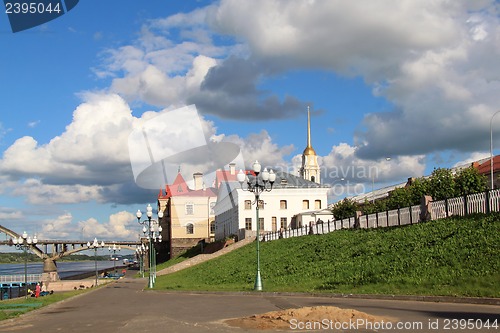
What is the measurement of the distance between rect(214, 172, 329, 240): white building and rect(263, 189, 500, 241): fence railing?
26294 mm

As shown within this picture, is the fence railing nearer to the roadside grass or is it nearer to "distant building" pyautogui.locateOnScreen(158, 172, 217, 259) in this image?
the roadside grass

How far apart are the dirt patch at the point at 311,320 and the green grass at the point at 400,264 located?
6387 millimetres

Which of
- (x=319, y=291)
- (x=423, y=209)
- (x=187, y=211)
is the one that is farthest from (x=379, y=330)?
(x=187, y=211)

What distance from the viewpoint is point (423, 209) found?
3538 centimetres

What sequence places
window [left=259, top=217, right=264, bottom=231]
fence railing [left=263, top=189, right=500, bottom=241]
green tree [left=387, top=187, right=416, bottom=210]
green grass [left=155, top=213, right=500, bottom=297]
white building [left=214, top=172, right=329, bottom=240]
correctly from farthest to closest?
1. white building [left=214, top=172, right=329, bottom=240]
2. window [left=259, top=217, right=264, bottom=231]
3. green tree [left=387, top=187, right=416, bottom=210]
4. fence railing [left=263, top=189, right=500, bottom=241]
5. green grass [left=155, top=213, right=500, bottom=297]

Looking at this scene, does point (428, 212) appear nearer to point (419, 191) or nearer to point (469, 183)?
point (469, 183)

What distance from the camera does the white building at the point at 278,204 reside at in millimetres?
78000

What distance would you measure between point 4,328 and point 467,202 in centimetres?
2389

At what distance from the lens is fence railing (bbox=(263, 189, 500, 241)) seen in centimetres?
2928

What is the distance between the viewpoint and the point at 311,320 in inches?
516

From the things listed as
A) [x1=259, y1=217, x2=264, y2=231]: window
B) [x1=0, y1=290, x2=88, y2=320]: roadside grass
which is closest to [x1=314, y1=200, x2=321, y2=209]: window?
[x1=259, y1=217, x2=264, y2=231]: window

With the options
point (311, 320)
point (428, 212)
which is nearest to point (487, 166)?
point (428, 212)

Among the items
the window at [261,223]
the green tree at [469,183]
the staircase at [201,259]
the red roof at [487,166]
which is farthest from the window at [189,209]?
the green tree at [469,183]

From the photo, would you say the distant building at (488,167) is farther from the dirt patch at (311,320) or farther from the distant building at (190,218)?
the dirt patch at (311,320)
